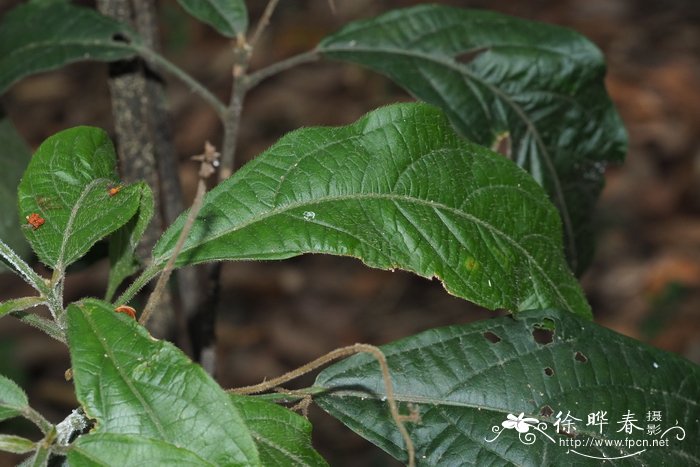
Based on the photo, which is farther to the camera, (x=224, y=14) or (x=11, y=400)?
(x=224, y=14)

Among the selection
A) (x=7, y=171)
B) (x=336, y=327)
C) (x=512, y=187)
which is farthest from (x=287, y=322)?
(x=512, y=187)

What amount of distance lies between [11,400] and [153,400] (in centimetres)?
17

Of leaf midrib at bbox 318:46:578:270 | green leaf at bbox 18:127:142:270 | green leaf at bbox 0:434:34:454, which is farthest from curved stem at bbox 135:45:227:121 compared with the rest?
green leaf at bbox 0:434:34:454

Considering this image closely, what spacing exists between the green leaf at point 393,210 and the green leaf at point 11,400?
0.82 feet

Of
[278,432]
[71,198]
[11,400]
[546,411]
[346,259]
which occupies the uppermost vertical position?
[71,198]

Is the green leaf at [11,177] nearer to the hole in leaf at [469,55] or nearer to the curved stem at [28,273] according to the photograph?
the curved stem at [28,273]

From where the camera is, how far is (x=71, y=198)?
107cm

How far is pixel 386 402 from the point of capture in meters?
1.12

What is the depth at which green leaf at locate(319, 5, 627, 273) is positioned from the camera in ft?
5.16

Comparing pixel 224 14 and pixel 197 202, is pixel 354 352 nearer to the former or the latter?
pixel 197 202

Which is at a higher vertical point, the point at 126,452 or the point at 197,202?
the point at 197,202

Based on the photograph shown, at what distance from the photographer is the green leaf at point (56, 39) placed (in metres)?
1.55

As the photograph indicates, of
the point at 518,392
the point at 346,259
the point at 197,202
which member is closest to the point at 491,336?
the point at 518,392

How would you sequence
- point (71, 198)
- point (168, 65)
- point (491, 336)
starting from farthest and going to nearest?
point (491, 336) → point (168, 65) → point (71, 198)
